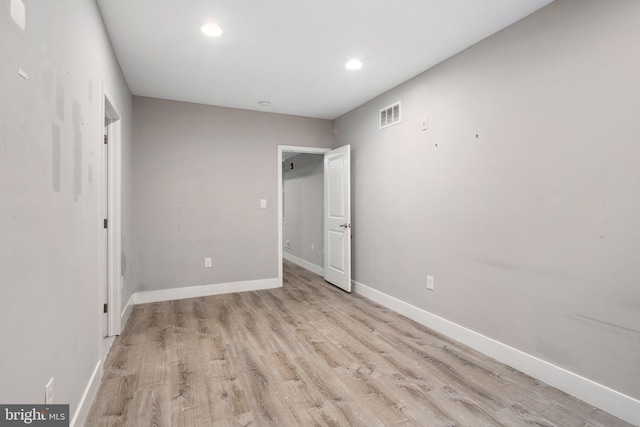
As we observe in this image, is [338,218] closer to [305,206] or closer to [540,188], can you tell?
[305,206]

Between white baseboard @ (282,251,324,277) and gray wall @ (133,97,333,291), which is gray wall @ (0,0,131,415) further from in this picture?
white baseboard @ (282,251,324,277)

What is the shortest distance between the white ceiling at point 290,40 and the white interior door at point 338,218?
106 cm

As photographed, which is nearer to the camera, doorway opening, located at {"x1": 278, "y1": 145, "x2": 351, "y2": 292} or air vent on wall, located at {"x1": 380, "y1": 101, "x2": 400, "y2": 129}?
air vent on wall, located at {"x1": 380, "y1": 101, "x2": 400, "y2": 129}

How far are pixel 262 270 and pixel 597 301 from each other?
366cm

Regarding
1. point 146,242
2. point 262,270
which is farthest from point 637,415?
point 146,242

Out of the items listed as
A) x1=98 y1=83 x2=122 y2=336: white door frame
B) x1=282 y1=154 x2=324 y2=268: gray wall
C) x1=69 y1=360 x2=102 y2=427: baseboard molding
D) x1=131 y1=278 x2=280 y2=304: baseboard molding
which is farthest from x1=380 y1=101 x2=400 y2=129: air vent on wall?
x1=69 y1=360 x2=102 y2=427: baseboard molding

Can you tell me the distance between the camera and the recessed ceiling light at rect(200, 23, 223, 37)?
95.3 inches

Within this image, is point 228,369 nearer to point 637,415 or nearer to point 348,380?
point 348,380

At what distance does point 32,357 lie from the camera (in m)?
1.17

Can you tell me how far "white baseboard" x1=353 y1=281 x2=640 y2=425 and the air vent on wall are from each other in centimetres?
206

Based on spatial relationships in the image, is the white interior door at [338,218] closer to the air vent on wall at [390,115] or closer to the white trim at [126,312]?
the air vent on wall at [390,115]

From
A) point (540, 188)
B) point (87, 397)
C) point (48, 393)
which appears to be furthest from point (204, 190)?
point (540, 188)

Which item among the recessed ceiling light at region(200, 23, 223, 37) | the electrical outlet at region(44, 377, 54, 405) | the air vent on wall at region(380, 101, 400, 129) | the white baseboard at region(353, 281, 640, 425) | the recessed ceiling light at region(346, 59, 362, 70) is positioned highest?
the recessed ceiling light at region(346, 59, 362, 70)

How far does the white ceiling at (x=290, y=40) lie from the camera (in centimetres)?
221
